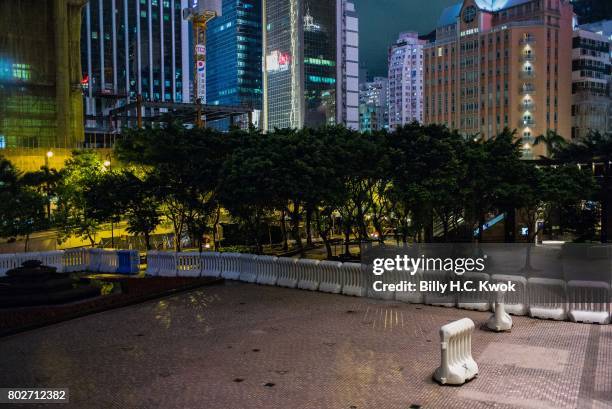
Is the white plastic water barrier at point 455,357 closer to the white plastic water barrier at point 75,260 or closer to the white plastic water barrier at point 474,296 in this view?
the white plastic water barrier at point 474,296

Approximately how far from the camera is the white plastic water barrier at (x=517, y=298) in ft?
52.9

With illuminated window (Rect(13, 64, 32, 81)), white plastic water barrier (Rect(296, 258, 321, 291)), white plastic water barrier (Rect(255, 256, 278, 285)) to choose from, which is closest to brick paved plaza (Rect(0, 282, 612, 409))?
white plastic water barrier (Rect(296, 258, 321, 291))

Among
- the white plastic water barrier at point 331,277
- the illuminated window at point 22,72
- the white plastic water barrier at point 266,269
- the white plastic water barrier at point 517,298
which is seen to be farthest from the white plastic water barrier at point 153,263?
the illuminated window at point 22,72

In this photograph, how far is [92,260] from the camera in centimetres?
2564

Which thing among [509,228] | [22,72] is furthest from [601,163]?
[22,72]

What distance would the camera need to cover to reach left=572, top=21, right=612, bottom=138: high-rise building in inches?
4188

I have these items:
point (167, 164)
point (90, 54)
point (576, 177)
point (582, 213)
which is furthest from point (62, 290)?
point (90, 54)

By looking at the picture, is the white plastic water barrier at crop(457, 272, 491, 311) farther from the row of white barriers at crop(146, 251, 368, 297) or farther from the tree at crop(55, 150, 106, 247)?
the tree at crop(55, 150, 106, 247)

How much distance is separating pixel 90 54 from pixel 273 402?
176 metres

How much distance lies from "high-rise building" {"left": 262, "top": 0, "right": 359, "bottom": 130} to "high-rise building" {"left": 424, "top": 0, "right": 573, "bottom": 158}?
5564 cm

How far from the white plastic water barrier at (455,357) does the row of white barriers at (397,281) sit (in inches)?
214

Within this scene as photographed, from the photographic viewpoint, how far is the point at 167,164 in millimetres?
28562

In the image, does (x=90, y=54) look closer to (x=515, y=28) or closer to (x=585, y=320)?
(x=515, y=28)

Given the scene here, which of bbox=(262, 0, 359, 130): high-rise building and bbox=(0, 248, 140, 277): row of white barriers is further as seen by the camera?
bbox=(262, 0, 359, 130): high-rise building
